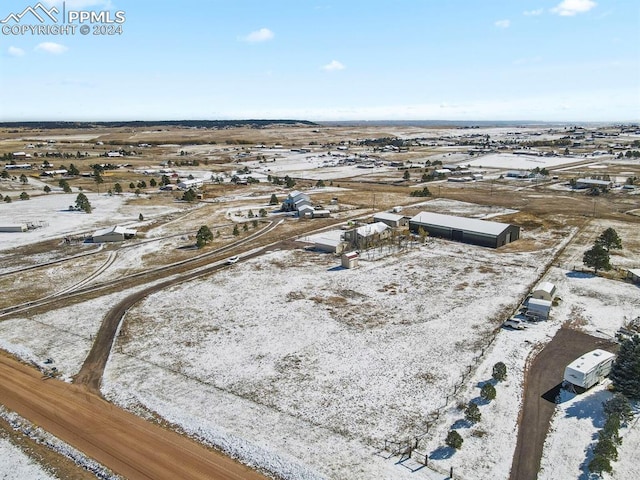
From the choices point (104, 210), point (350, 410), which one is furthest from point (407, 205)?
point (350, 410)

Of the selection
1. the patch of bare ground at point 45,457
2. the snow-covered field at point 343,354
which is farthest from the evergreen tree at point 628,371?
the patch of bare ground at point 45,457

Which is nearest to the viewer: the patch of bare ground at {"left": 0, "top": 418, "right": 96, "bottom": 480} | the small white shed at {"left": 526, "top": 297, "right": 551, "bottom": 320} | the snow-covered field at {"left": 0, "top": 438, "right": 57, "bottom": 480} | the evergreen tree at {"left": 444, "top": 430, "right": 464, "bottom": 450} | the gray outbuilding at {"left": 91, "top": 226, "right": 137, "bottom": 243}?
the snow-covered field at {"left": 0, "top": 438, "right": 57, "bottom": 480}

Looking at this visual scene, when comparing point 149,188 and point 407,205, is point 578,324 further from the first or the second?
point 149,188

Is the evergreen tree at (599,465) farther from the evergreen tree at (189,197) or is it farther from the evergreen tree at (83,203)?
the evergreen tree at (189,197)

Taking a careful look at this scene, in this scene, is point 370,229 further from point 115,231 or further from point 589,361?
point 115,231

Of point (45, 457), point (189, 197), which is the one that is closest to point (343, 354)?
point (45, 457)

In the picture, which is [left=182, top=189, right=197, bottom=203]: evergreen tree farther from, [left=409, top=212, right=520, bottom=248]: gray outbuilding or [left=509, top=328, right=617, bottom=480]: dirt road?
[left=509, top=328, right=617, bottom=480]: dirt road

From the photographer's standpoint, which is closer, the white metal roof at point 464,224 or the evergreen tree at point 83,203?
the white metal roof at point 464,224

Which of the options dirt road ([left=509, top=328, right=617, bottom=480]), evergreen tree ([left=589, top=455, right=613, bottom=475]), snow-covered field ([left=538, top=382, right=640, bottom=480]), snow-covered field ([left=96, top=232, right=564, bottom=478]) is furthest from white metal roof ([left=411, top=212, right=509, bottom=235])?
evergreen tree ([left=589, top=455, right=613, bottom=475])

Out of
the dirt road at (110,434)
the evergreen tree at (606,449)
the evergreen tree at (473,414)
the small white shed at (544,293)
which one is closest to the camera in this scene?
the evergreen tree at (606,449)
